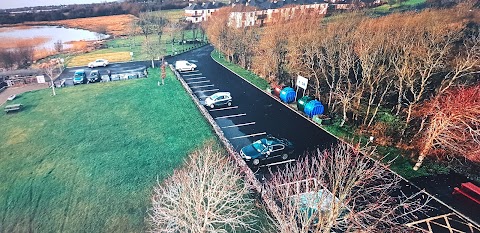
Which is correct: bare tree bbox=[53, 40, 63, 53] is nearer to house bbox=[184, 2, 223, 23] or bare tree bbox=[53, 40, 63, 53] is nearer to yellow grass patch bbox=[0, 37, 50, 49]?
yellow grass patch bbox=[0, 37, 50, 49]

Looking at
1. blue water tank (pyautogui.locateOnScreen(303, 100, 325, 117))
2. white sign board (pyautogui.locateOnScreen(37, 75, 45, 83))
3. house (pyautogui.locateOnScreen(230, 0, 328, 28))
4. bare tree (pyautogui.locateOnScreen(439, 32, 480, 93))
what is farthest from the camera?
house (pyautogui.locateOnScreen(230, 0, 328, 28))

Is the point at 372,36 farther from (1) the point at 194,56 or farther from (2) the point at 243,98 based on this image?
(1) the point at 194,56

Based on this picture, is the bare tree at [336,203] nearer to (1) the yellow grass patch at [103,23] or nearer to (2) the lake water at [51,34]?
(2) the lake water at [51,34]

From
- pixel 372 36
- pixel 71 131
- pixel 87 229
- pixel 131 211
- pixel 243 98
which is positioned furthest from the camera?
pixel 243 98

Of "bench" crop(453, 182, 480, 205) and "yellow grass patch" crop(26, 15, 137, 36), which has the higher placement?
"yellow grass patch" crop(26, 15, 137, 36)

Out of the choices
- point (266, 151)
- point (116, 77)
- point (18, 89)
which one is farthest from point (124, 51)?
point (266, 151)

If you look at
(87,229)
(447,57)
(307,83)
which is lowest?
(87,229)

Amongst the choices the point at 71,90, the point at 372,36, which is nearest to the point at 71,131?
the point at 71,90

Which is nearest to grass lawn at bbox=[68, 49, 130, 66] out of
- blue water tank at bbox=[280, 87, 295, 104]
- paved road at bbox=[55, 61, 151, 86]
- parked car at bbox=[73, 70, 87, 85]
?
paved road at bbox=[55, 61, 151, 86]
